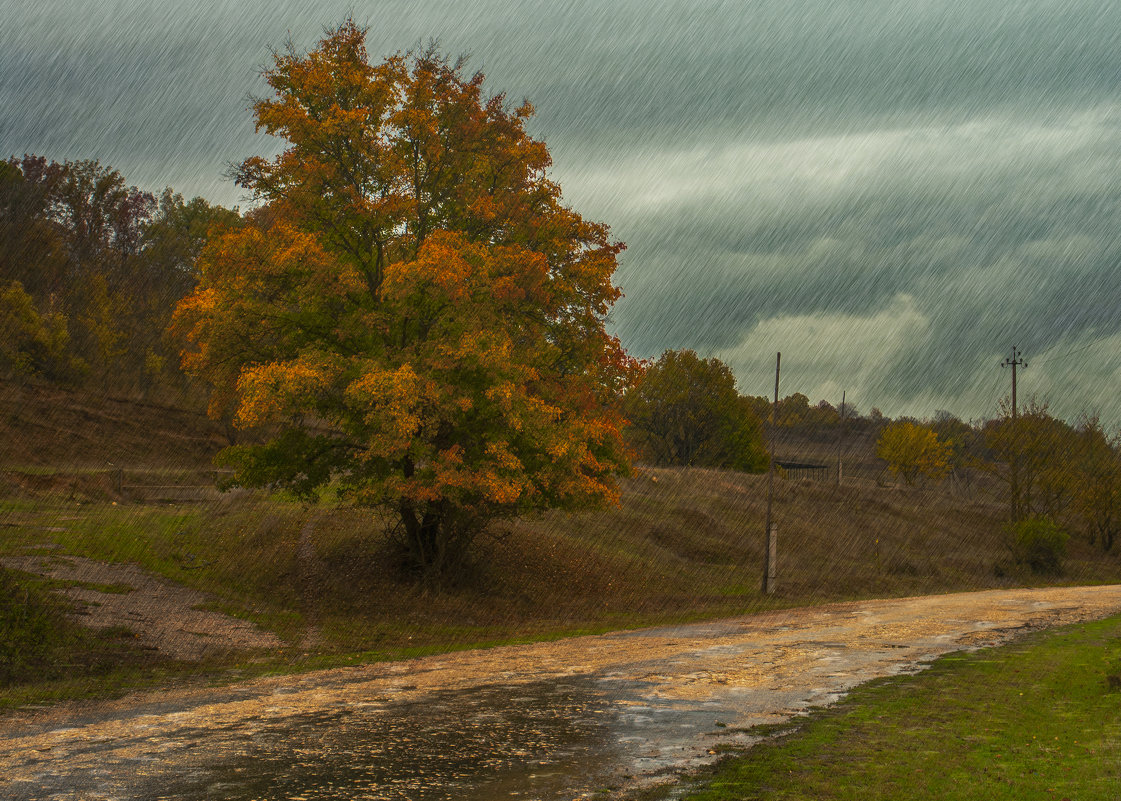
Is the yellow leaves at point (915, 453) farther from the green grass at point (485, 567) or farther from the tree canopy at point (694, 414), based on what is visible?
the green grass at point (485, 567)

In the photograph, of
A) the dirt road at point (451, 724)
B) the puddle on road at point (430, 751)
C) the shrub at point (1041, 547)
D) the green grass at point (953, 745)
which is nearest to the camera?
the green grass at point (953, 745)

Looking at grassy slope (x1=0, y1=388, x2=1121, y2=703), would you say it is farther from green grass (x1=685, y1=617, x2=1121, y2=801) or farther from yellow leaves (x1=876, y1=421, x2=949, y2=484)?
yellow leaves (x1=876, y1=421, x2=949, y2=484)

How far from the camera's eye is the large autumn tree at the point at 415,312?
2308cm

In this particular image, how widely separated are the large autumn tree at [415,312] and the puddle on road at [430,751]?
9.86 m

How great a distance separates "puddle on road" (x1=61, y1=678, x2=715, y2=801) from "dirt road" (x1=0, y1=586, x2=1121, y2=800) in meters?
0.03

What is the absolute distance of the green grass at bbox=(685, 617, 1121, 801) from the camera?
8609mm

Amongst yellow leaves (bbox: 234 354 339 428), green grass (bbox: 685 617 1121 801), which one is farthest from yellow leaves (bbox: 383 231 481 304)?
green grass (bbox: 685 617 1121 801)

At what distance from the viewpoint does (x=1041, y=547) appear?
5478 cm

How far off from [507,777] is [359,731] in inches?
119

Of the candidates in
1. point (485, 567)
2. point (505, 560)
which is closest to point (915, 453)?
point (505, 560)

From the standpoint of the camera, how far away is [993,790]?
852cm

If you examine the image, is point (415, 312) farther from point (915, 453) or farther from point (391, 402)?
point (915, 453)

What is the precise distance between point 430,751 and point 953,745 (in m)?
6.23

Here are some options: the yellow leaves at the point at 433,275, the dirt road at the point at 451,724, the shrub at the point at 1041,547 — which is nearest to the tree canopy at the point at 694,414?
the shrub at the point at 1041,547
